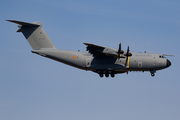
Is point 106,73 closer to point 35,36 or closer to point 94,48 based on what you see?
point 94,48

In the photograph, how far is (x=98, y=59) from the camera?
2469 cm

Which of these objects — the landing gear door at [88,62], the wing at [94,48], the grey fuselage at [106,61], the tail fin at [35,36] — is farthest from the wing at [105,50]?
the tail fin at [35,36]

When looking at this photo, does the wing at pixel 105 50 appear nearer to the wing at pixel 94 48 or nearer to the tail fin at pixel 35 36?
the wing at pixel 94 48

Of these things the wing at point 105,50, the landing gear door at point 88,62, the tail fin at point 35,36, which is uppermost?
the tail fin at point 35,36

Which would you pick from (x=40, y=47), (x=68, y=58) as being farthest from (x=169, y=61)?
(x=40, y=47)

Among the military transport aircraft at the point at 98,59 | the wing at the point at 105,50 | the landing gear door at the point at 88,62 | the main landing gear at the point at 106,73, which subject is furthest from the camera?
the main landing gear at the point at 106,73

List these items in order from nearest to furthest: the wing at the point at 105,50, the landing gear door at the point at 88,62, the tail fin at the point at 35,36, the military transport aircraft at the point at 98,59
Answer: the wing at the point at 105,50, the military transport aircraft at the point at 98,59, the landing gear door at the point at 88,62, the tail fin at the point at 35,36

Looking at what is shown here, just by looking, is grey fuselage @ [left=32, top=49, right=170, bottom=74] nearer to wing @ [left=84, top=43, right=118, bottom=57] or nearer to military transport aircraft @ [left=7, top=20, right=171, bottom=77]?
military transport aircraft @ [left=7, top=20, right=171, bottom=77]

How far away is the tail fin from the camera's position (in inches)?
1001

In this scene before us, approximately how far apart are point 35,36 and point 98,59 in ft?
21.0

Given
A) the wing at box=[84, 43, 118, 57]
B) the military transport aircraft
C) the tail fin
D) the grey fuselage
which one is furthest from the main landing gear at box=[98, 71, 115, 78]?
the tail fin

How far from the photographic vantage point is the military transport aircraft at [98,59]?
80.5 feet

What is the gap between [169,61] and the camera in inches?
993

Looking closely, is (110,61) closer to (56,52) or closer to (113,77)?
(113,77)
